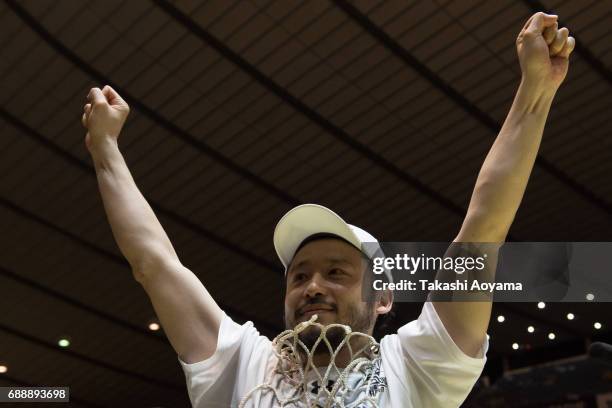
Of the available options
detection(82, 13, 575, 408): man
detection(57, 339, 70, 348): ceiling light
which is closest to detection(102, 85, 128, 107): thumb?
detection(82, 13, 575, 408): man

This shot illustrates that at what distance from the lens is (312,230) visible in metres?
2.53

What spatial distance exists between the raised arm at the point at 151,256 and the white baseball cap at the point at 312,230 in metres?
Result: 0.28

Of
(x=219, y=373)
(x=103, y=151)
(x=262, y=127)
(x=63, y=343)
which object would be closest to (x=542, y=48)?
(x=219, y=373)

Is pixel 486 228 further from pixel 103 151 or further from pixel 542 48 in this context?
pixel 103 151

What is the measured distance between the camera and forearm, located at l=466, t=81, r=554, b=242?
80.7 inches

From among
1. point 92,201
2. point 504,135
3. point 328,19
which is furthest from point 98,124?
point 92,201

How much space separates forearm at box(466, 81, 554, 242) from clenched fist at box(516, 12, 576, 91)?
3cm

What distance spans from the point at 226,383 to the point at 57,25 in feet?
39.0

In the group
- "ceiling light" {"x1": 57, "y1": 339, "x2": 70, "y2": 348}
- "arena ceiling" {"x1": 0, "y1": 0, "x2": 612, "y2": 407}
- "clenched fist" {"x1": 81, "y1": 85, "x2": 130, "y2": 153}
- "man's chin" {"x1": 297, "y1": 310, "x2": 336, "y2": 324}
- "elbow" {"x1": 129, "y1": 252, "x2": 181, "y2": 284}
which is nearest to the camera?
"man's chin" {"x1": 297, "y1": 310, "x2": 336, "y2": 324}

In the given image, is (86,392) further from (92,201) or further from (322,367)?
(322,367)

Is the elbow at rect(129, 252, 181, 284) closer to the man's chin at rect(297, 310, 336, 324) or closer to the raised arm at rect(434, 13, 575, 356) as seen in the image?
the man's chin at rect(297, 310, 336, 324)

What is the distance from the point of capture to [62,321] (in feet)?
70.4

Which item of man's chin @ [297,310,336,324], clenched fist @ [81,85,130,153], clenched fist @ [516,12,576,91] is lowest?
man's chin @ [297,310,336,324]

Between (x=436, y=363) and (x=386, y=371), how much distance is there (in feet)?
0.52
